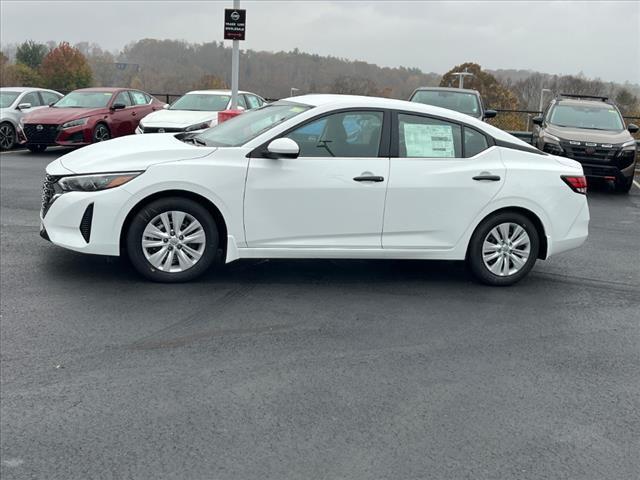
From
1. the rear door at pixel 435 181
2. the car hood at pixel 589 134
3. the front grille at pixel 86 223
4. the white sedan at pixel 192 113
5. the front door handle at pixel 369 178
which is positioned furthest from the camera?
the white sedan at pixel 192 113

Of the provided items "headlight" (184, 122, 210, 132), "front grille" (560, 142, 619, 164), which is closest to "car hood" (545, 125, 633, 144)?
"front grille" (560, 142, 619, 164)

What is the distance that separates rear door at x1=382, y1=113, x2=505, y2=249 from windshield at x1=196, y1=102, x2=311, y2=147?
100cm

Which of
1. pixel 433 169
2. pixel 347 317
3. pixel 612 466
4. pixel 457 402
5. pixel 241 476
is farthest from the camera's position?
pixel 433 169

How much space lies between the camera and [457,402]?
174 inches

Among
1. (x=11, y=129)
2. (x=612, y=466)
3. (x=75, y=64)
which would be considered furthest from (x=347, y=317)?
(x=75, y=64)

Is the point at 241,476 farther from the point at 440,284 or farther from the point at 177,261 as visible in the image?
the point at 440,284

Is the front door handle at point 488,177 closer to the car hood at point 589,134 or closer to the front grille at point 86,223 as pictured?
the front grille at point 86,223

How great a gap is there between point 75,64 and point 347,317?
5889cm

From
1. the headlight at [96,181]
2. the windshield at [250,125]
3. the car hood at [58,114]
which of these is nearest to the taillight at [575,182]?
the windshield at [250,125]

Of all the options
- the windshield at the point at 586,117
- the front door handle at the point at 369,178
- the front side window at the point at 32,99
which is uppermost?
the windshield at the point at 586,117

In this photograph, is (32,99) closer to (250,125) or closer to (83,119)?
(83,119)

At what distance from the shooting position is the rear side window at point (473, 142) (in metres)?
7.05

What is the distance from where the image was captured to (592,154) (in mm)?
14617

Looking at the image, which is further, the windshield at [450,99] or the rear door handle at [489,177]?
the windshield at [450,99]
